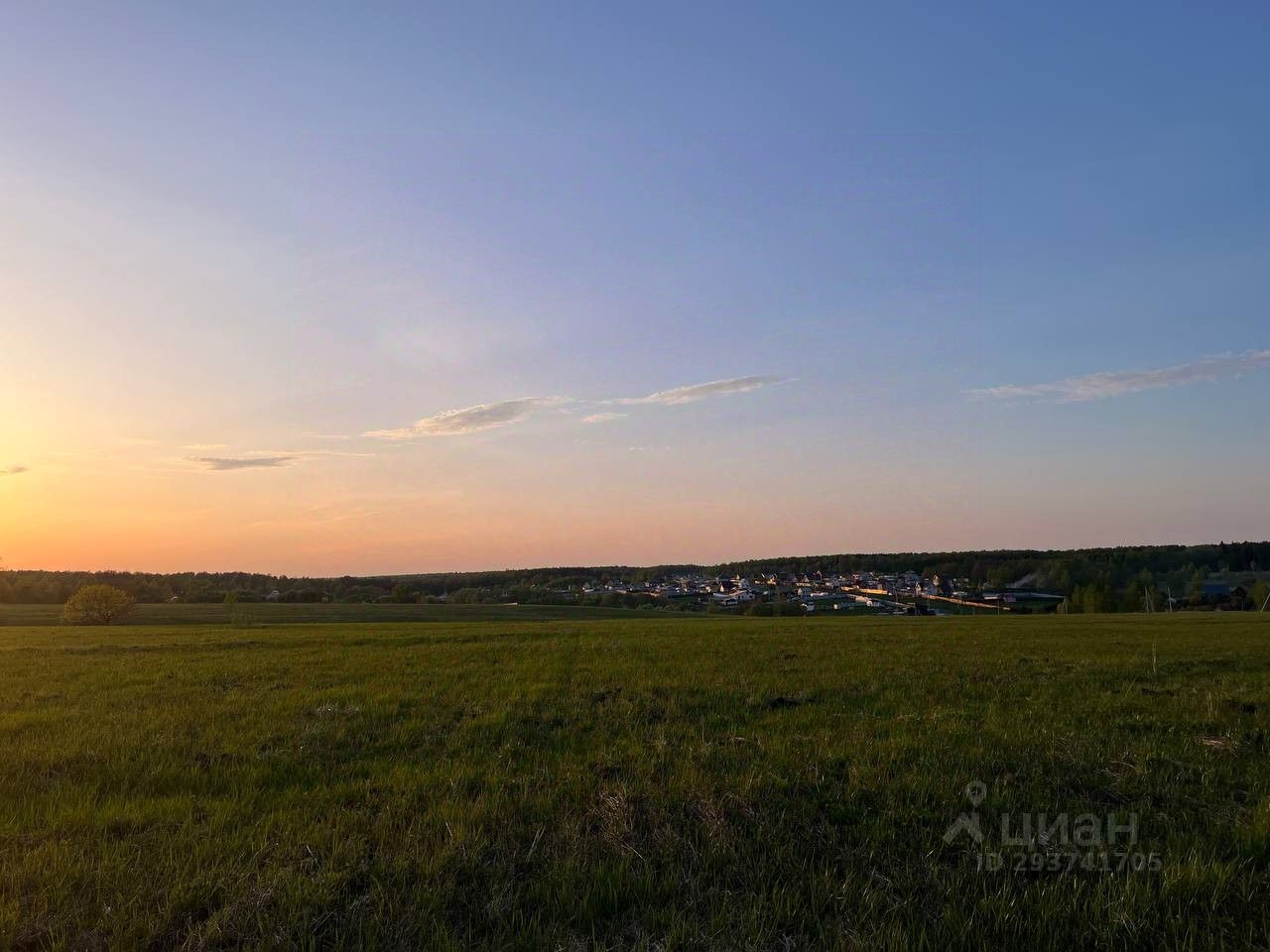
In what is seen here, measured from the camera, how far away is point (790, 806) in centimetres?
663

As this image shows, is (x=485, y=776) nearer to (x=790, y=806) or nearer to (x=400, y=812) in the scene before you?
(x=400, y=812)

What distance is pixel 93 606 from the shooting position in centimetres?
6894

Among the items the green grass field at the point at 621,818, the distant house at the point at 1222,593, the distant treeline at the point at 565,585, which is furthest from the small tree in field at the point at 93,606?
the distant house at the point at 1222,593

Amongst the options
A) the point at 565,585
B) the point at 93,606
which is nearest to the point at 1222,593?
the point at 565,585

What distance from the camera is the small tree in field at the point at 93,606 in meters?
68.3

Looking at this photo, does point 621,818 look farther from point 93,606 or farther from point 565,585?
point 565,585

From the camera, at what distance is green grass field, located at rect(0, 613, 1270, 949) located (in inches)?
179

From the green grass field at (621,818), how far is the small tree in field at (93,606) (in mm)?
67887

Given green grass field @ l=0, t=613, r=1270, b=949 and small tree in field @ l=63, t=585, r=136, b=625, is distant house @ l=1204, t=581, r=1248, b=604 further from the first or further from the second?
small tree in field @ l=63, t=585, r=136, b=625

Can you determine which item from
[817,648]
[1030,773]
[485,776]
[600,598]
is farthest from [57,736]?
[600,598]

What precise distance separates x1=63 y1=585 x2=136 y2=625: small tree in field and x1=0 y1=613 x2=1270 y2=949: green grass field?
6789 centimetres

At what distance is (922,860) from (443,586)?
179940mm

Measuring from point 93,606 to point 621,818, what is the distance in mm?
81759

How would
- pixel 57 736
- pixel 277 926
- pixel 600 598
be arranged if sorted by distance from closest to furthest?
pixel 277 926 → pixel 57 736 → pixel 600 598
